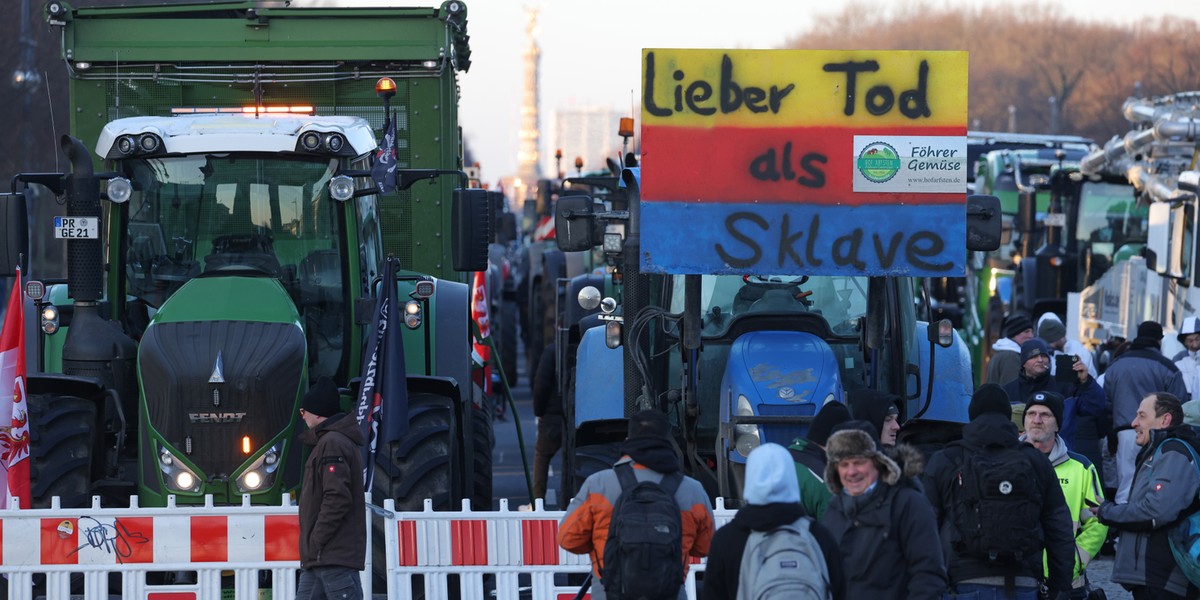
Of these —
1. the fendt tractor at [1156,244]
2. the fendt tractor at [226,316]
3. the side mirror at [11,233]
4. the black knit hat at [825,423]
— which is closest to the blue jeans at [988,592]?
the black knit hat at [825,423]

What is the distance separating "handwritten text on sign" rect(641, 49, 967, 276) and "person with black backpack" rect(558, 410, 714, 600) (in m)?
2.32

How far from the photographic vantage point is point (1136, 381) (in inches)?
507

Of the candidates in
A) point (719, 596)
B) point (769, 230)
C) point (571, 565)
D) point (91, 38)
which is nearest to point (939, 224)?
Answer: point (769, 230)

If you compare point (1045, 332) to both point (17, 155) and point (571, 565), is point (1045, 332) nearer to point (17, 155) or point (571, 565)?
point (571, 565)

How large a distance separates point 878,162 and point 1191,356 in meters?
5.57

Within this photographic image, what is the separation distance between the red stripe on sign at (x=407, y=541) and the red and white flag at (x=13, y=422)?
204cm

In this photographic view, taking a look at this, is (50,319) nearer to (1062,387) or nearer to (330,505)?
(330,505)

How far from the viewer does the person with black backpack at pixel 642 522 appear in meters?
6.77

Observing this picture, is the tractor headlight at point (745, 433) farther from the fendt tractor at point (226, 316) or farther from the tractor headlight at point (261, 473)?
the tractor headlight at point (261, 473)

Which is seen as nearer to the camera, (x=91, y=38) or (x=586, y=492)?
(x=586, y=492)

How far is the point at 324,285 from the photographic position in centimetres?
1038

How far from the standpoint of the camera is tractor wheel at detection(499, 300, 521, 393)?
24125 millimetres

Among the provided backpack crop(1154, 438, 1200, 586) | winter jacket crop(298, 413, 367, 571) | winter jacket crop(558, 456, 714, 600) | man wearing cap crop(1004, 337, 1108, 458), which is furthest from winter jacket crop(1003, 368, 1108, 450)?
winter jacket crop(558, 456, 714, 600)

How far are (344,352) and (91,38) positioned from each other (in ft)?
12.9
